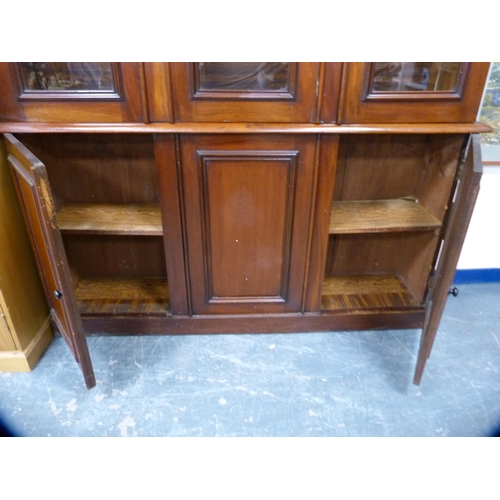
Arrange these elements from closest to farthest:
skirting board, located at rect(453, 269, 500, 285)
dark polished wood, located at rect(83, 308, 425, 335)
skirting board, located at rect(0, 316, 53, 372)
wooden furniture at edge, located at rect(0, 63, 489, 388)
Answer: wooden furniture at edge, located at rect(0, 63, 489, 388) < skirting board, located at rect(0, 316, 53, 372) < dark polished wood, located at rect(83, 308, 425, 335) < skirting board, located at rect(453, 269, 500, 285)

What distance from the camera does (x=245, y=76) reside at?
1.42 metres

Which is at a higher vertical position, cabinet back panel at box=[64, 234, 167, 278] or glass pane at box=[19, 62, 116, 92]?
glass pane at box=[19, 62, 116, 92]

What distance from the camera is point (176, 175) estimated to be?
1542mm

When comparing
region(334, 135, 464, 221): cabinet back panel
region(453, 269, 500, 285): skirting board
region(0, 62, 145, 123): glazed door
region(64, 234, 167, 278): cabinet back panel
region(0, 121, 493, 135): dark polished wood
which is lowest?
region(453, 269, 500, 285): skirting board

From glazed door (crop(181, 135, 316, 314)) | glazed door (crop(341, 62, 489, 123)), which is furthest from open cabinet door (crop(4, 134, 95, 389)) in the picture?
glazed door (crop(341, 62, 489, 123))

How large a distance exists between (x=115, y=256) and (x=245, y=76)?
1157 mm

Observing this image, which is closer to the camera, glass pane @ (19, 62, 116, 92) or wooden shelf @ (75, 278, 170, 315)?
glass pane @ (19, 62, 116, 92)

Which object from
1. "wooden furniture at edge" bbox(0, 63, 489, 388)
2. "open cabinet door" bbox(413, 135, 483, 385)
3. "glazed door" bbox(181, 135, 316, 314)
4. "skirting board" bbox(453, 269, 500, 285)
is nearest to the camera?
"open cabinet door" bbox(413, 135, 483, 385)

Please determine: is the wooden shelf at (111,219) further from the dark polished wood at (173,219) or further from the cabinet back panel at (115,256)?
the cabinet back panel at (115,256)

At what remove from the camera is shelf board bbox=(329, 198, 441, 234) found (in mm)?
1756

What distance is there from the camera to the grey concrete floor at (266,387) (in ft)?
4.93

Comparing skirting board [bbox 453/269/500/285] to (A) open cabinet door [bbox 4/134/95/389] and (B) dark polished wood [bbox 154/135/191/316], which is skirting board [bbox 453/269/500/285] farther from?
(A) open cabinet door [bbox 4/134/95/389]

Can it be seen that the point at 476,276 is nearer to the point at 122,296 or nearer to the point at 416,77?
the point at 416,77

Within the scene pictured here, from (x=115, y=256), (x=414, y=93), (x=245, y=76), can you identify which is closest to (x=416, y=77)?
(x=414, y=93)
